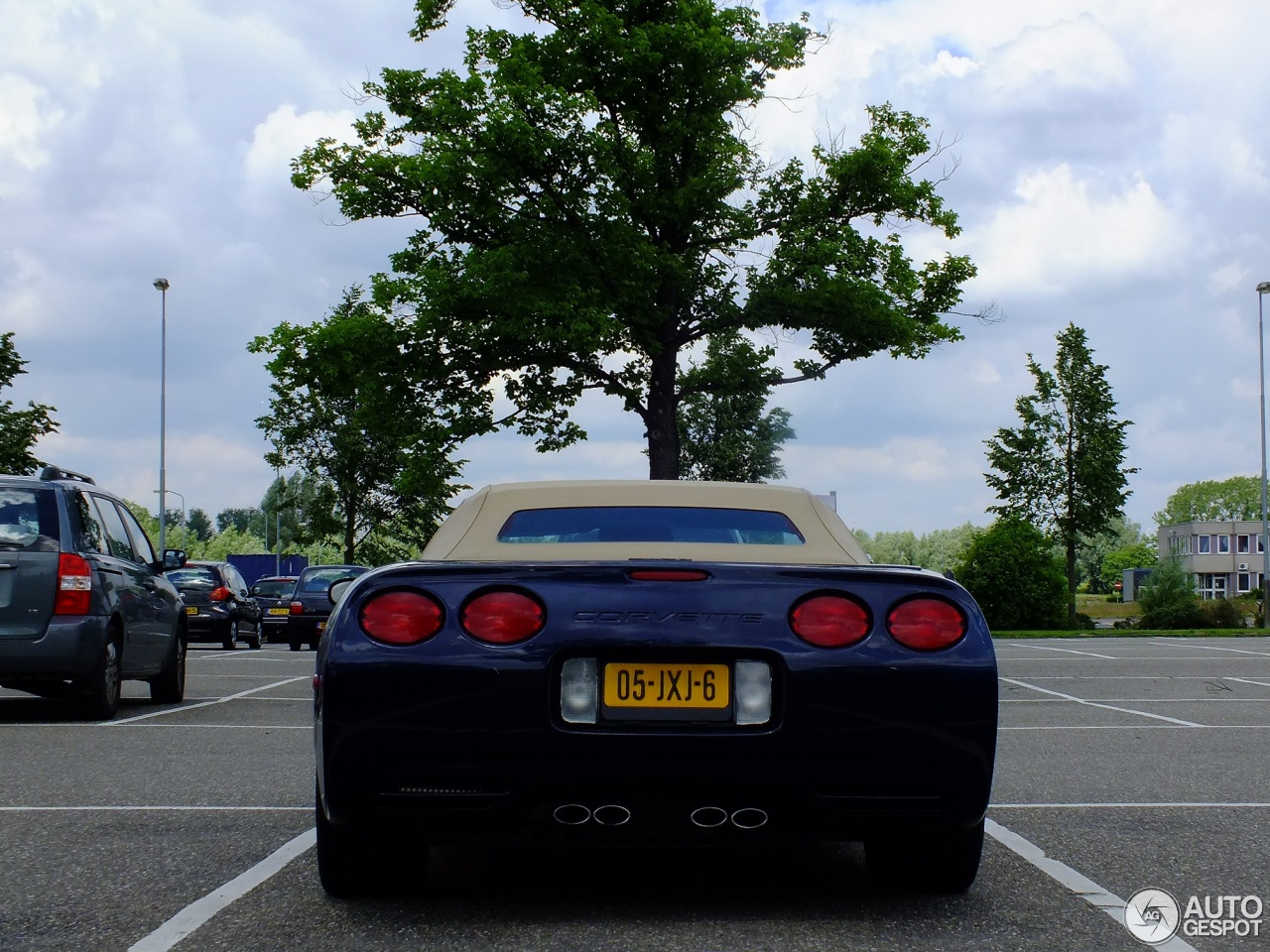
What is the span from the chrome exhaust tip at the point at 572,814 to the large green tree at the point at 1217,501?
144790 millimetres

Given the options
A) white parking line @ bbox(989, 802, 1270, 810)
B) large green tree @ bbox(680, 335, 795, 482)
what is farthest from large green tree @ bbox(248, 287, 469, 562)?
large green tree @ bbox(680, 335, 795, 482)

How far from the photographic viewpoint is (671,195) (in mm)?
26266

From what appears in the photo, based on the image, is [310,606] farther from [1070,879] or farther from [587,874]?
[1070,879]

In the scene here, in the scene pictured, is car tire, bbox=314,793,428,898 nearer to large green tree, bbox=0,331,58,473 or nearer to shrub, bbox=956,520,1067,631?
large green tree, bbox=0,331,58,473

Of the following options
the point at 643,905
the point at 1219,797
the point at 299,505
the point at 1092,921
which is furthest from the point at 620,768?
the point at 299,505

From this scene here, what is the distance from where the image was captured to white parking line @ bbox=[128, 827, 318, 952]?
400 cm

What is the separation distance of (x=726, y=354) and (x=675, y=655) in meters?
25.9

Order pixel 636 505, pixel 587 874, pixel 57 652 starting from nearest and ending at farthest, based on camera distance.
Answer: pixel 587 874, pixel 636 505, pixel 57 652

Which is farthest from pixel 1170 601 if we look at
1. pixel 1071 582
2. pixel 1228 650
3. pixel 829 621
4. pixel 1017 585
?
pixel 829 621

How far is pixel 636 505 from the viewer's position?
5457 millimetres

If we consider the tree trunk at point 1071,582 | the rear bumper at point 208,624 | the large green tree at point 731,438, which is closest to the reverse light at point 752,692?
the rear bumper at point 208,624

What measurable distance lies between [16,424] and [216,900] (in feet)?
111

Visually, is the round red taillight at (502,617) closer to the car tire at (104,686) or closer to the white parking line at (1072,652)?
the car tire at (104,686)

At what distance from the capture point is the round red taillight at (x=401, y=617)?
4176mm
